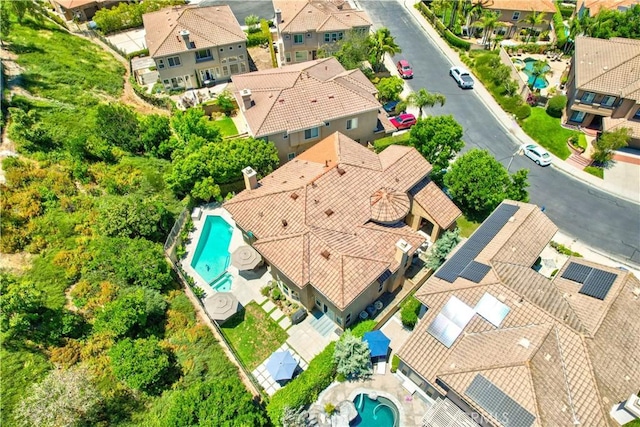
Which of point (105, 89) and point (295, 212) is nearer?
point (295, 212)

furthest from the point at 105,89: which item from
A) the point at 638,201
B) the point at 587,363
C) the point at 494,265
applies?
the point at 638,201

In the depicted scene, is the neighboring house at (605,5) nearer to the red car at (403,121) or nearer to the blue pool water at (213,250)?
the red car at (403,121)

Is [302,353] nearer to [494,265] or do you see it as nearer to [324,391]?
[324,391]

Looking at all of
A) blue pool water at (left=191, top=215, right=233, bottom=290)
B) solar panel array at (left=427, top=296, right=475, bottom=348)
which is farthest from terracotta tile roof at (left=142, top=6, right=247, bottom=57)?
solar panel array at (left=427, top=296, right=475, bottom=348)

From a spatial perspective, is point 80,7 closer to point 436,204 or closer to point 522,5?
point 436,204

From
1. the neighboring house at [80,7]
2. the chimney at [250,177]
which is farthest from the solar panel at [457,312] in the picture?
the neighboring house at [80,7]
